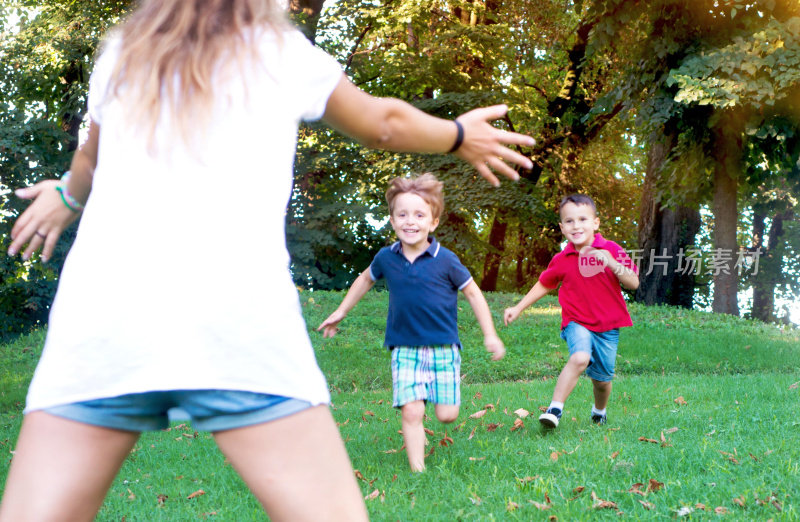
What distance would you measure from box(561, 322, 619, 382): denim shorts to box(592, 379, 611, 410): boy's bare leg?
0.23 feet

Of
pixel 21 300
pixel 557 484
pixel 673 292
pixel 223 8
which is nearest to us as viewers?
pixel 223 8

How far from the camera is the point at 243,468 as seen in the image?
166 cm

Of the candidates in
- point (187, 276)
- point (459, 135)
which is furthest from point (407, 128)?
point (187, 276)

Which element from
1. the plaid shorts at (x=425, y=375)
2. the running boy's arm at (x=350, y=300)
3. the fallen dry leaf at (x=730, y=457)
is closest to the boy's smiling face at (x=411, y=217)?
the running boy's arm at (x=350, y=300)

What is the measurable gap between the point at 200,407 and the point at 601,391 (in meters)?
5.42

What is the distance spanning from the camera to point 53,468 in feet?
5.38

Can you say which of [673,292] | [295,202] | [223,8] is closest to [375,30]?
[295,202]

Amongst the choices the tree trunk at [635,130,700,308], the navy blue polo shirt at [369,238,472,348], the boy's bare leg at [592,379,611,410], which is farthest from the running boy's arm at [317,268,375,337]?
the tree trunk at [635,130,700,308]

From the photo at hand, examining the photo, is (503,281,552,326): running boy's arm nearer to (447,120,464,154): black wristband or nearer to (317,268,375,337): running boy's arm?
(317,268,375,337): running boy's arm

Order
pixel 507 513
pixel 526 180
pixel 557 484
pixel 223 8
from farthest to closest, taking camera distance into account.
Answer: pixel 526 180, pixel 557 484, pixel 507 513, pixel 223 8

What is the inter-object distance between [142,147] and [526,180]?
21400 mm

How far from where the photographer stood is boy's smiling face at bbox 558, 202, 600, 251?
6160 mm

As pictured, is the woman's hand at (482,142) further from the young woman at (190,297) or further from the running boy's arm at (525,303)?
the running boy's arm at (525,303)

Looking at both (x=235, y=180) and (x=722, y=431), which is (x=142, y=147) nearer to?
(x=235, y=180)
